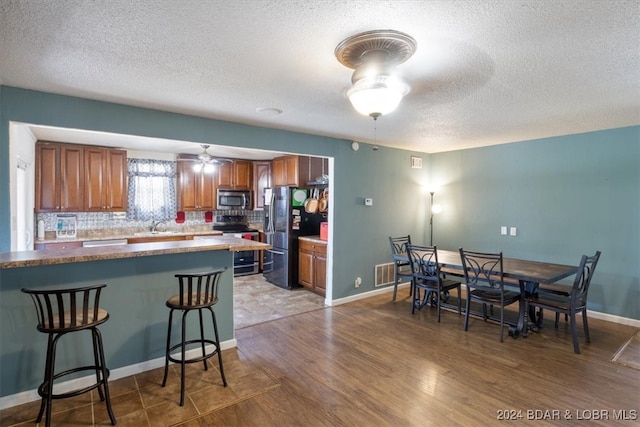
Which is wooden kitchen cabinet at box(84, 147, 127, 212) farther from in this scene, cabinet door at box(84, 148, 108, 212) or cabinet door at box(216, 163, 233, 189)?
cabinet door at box(216, 163, 233, 189)

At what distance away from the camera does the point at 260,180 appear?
6.73 metres

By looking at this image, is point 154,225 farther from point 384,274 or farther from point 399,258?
point 399,258

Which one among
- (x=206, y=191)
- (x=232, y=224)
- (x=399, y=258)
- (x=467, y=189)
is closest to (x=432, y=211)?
(x=467, y=189)

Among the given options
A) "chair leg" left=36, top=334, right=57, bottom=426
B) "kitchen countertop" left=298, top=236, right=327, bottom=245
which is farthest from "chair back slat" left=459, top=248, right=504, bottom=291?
"chair leg" left=36, top=334, right=57, bottom=426

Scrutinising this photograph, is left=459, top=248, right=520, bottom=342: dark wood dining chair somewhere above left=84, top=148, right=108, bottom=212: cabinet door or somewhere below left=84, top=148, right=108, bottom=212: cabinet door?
below

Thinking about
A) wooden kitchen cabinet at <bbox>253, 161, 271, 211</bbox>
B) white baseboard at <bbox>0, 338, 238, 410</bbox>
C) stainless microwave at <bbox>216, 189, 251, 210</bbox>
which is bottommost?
white baseboard at <bbox>0, 338, 238, 410</bbox>

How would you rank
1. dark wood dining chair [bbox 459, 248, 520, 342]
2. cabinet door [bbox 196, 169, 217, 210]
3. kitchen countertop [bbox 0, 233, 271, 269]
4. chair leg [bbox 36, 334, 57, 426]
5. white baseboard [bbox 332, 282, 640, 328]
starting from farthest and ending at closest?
cabinet door [bbox 196, 169, 217, 210] < white baseboard [bbox 332, 282, 640, 328] < dark wood dining chair [bbox 459, 248, 520, 342] < kitchen countertop [bbox 0, 233, 271, 269] < chair leg [bbox 36, 334, 57, 426]

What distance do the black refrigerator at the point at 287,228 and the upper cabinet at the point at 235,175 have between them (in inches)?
41.5

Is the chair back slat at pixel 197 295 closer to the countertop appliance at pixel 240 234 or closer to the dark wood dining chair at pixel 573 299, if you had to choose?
the dark wood dining chair at pixel 573 299

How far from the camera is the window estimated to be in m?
5.81

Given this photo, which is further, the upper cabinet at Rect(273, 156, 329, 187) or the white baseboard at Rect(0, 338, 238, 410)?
the upper cabinet at Rect(273, 156, 329, 187)

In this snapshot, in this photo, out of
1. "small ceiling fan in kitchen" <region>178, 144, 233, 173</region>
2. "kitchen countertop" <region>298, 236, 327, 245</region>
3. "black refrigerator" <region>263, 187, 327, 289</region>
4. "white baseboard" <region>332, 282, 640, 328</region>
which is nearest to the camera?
"white baseboard" <region>332, 282, 640, 328</region>

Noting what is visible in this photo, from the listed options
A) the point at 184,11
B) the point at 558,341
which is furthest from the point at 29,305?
the point at 558,341

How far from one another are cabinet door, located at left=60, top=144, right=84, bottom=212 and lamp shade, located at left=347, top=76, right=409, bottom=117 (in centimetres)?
480
